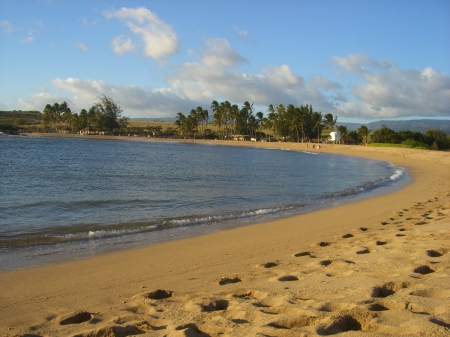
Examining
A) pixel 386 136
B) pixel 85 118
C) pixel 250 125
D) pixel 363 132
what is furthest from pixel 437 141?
pixel 85 118

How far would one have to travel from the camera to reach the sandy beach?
4.10m

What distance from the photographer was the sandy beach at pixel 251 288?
4.10 m

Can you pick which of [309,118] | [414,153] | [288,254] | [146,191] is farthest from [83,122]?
[288,254]

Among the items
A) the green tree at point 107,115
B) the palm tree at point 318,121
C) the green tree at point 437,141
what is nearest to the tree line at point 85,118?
the green tree at point 107,115

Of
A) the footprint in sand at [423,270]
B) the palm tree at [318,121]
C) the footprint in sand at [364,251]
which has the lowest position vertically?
the footprint in sand at [364,251]

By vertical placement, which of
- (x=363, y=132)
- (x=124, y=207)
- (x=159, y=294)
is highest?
(x=363, y=132)

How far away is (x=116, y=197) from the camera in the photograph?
1725 cm

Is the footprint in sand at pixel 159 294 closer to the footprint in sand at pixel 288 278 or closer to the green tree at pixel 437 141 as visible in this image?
the footprint in sand at pixel 288 278

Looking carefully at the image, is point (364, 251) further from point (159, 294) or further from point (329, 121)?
point (329, 121)

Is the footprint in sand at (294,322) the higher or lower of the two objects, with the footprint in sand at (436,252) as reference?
lower

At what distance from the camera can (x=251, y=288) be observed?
5.64 meters

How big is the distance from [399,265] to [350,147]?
281 feet

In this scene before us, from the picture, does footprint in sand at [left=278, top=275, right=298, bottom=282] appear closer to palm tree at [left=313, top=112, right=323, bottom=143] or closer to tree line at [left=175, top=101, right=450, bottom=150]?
tree line at [left=175, top=101, right=450, bottom=150]

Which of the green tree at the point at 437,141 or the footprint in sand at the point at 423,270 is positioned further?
the green tree at the point at 437,141
